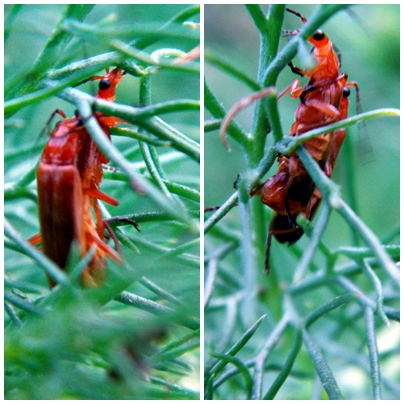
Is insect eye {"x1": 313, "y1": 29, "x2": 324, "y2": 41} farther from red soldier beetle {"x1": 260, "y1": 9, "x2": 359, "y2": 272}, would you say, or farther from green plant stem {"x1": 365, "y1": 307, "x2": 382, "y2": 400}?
green plant stem {"x1": 365, "y1": 307, "x2": 382, "y2": 400}

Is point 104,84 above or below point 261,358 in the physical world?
above

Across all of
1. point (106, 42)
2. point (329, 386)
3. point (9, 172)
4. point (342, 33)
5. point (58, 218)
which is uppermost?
point (342, 33)

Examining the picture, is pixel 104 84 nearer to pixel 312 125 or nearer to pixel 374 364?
pixel 312 125

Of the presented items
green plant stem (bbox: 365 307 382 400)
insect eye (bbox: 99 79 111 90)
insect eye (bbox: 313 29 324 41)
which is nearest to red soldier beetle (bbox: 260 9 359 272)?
insect eye (bbox: 313 29 324 41)

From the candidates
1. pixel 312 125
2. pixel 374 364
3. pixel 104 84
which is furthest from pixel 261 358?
pixel 104 84

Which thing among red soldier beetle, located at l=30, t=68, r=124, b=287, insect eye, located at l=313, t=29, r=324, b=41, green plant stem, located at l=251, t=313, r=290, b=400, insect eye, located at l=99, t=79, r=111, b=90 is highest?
insect eye, located at l=313, t=29, r=324, b=41

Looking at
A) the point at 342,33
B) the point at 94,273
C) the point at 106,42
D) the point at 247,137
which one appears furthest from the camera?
the point at 342,33

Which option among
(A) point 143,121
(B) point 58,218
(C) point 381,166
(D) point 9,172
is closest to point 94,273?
(B) point 58,218

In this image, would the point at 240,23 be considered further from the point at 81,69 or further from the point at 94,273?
the point at 94,273
